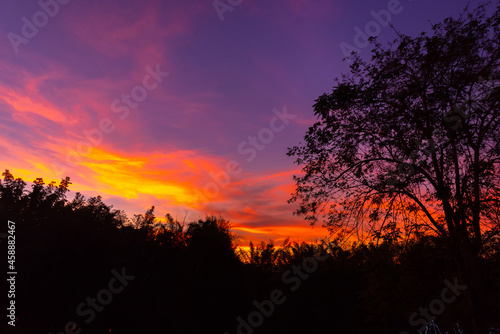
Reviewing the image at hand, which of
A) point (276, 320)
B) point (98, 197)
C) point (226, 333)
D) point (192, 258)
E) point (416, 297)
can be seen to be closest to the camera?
point (226, 333)

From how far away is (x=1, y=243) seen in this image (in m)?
13.0

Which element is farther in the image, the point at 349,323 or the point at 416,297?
the point at 416,297

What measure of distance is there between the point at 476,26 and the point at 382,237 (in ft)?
23.9

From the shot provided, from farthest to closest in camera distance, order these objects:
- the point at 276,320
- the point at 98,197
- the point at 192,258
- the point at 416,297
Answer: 1. the point at 98,197
2. the point at 416,297
3. the point at 276,320
4. the point at 192,258

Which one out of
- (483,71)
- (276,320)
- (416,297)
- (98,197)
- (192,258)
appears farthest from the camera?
(98,197)

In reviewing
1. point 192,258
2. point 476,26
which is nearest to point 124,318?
point 192,258

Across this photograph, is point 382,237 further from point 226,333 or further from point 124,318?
point 124,318

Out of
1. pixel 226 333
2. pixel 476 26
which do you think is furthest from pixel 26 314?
pixel 476 26

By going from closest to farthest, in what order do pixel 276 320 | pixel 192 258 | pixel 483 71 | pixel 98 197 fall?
pixel 483 71, pixel 192 258, pixel 276 320, pixel 98 197

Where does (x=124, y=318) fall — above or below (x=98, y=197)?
below

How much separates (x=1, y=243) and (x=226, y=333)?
331 inches

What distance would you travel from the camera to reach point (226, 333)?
12383mm

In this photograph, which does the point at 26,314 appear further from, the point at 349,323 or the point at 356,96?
the point at 356,96

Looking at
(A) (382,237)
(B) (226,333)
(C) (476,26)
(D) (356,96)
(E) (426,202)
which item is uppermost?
(C) (476,26)
